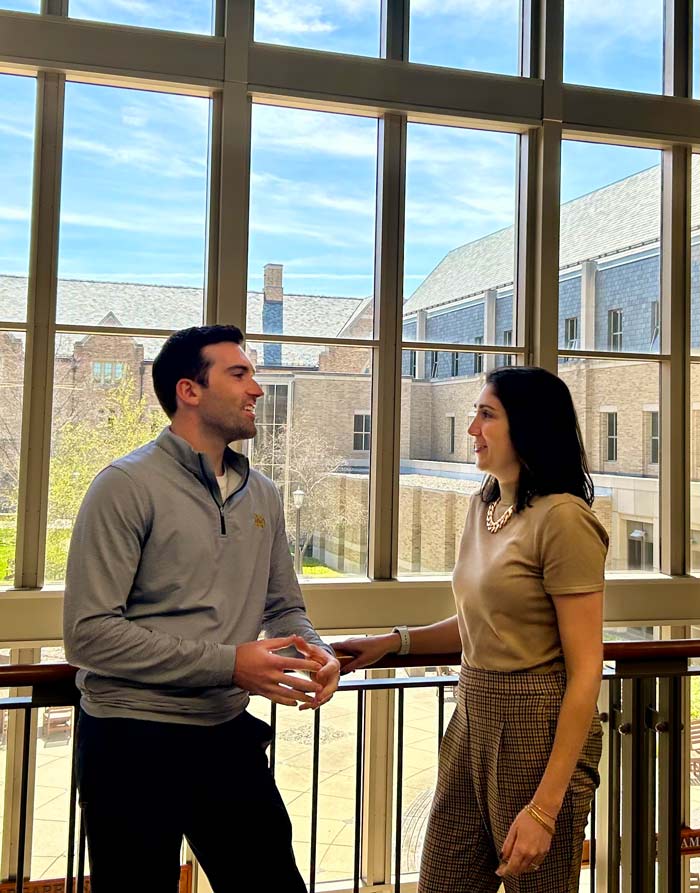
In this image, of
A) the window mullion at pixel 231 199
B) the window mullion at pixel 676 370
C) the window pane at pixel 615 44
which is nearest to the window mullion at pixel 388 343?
the window mullion at pixel 231 199

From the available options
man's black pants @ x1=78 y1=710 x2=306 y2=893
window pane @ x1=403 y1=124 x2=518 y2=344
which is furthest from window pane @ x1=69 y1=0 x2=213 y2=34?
man's black pants @ x1=78 y1=710 x2=306 y2=893

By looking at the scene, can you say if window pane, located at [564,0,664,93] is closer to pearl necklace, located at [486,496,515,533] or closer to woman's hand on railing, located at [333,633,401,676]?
pearl necklace, located at [486,496,515,533]

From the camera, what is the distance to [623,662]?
1.97m

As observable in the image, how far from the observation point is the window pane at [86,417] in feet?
13.8

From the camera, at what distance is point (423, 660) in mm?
1898

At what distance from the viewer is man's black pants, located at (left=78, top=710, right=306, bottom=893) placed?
141cm

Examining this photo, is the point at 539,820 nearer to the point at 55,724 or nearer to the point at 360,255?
the point at 55,724

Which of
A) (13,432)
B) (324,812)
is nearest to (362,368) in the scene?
(13,432)

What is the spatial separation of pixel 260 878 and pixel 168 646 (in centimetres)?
54

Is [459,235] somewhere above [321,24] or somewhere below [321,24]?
below

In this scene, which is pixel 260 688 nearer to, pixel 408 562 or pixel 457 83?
pixel 408 562

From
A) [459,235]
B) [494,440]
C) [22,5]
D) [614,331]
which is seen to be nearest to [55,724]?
[494,440]

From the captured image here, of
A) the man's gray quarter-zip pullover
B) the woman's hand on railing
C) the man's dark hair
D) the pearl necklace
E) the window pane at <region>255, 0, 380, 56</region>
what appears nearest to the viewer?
the man's gray quarter-zip pullover

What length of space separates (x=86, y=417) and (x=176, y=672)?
3.14 metres
